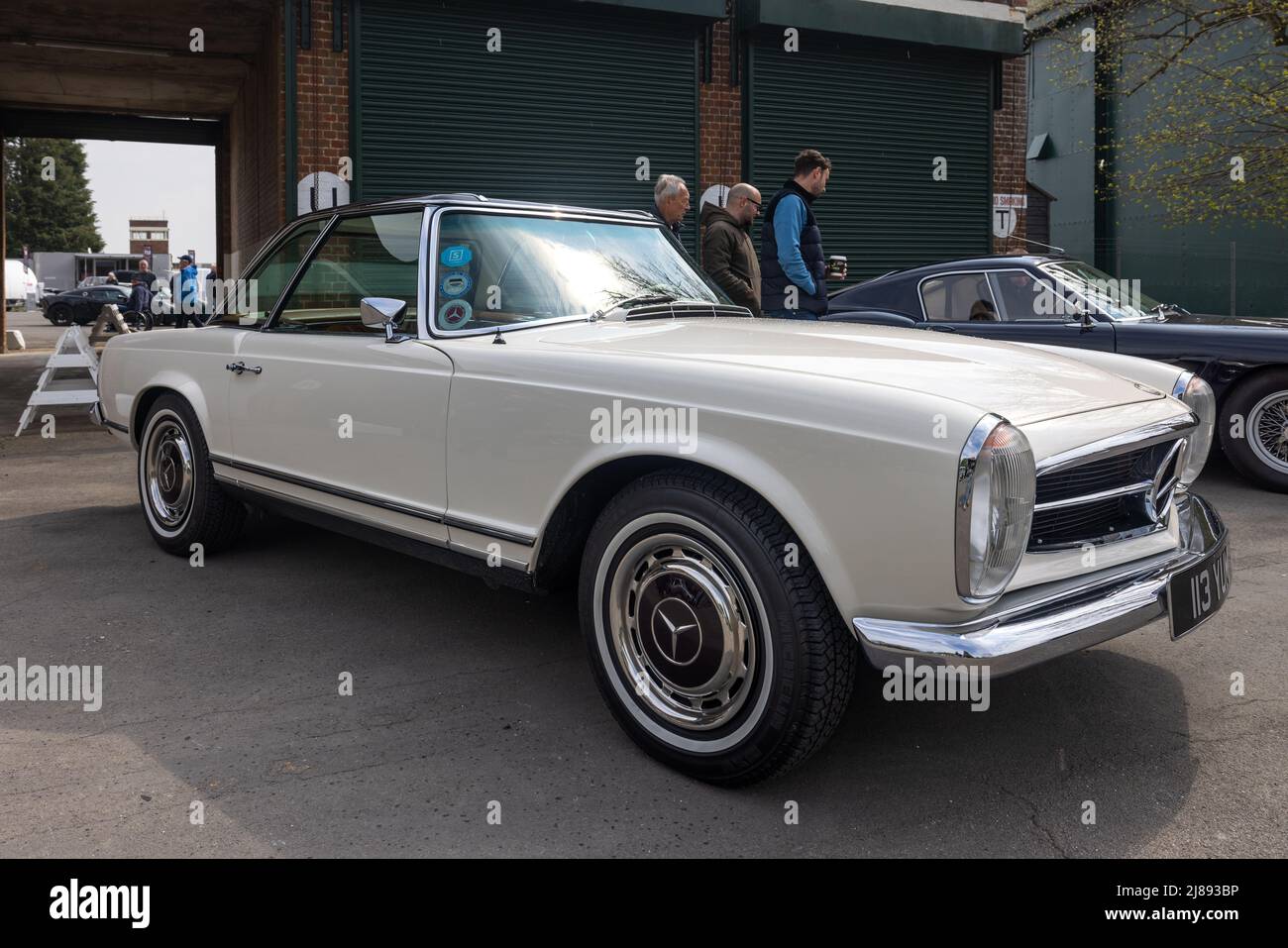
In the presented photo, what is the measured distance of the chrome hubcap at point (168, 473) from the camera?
5.02 meters

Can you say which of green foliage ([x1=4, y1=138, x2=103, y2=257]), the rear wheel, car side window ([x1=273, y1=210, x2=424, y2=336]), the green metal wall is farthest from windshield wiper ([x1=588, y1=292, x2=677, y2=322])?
green foliage ([x1=4, y1=138, x2=103, y2=257])

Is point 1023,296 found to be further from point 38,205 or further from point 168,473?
point 38,205

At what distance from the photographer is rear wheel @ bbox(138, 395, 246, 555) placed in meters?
4.88

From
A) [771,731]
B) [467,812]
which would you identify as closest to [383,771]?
[467,812]

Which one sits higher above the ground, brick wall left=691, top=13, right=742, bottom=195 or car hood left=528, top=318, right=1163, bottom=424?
brick wall left=691, top=13, right=742, bottom=195

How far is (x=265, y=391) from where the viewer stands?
14.2 ft

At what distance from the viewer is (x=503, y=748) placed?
306 cm

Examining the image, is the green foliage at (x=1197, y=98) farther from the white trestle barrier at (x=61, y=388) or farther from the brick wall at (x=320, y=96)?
the white trestle barrier at (x=61, y=388)

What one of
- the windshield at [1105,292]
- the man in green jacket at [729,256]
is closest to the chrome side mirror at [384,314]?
the man in green jacket at [729,256]

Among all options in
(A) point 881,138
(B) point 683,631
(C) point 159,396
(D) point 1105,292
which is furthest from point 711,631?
(A) point 881,138

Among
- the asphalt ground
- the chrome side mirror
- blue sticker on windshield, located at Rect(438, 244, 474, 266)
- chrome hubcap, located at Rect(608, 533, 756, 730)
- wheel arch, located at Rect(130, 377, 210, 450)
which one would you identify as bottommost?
the asphalt ground

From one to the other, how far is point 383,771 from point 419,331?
1480mm

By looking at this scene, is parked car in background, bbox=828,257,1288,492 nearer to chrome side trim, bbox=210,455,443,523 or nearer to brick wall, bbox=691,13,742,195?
brick wall, bbox=691,13,742,195

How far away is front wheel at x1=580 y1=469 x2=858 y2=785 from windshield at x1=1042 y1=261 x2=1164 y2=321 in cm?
547
